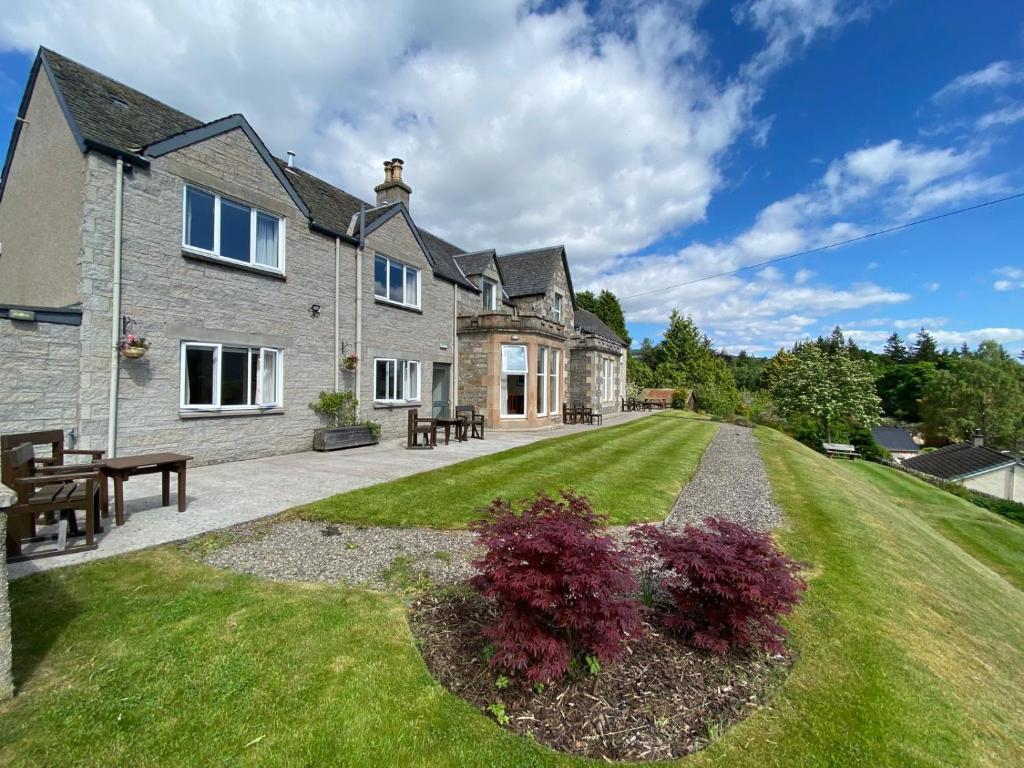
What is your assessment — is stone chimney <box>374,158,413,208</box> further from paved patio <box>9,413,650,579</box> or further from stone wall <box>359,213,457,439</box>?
paved patio <box>9,413,650,579</box>

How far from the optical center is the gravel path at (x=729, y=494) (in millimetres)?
7617

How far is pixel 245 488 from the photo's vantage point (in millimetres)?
8078

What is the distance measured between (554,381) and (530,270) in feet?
25.9

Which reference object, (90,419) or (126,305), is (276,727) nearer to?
(90,419)

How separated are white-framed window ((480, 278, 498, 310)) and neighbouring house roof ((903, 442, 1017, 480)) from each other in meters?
35.1

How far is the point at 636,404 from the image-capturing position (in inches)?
1426

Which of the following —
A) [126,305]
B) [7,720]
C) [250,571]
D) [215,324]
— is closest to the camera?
[7,720]

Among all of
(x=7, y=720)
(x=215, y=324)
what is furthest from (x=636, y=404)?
(x=7, y=720)

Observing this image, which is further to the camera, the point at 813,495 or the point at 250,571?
the point at 813,495

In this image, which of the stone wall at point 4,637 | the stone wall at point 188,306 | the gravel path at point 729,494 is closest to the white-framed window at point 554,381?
the gravel path at point 729,494

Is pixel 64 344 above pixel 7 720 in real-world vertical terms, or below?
above

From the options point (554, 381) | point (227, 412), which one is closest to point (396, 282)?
point (227, 412)

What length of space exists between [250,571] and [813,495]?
33.6ft

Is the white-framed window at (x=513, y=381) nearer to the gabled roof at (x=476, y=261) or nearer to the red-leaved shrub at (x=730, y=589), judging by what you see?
the gabled roof at (x=476, y=261)
